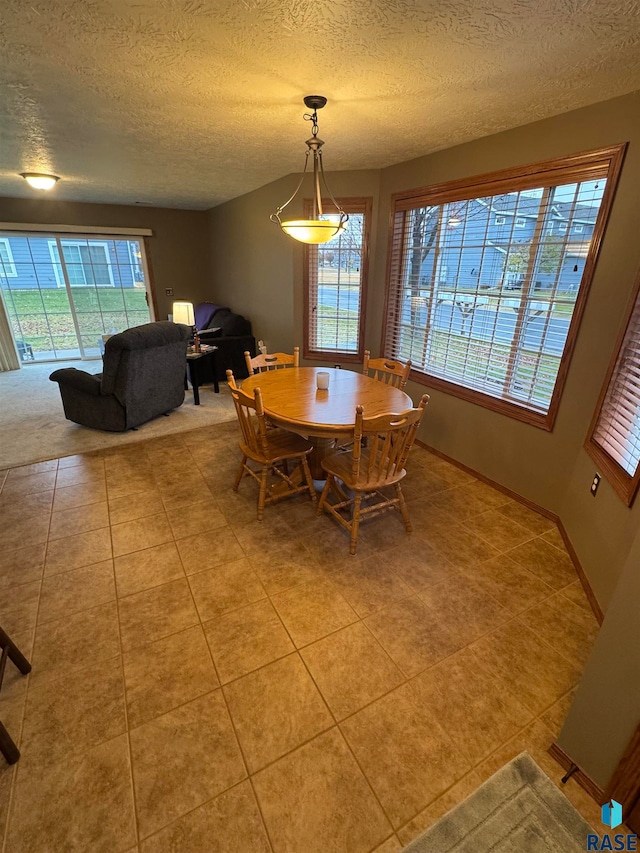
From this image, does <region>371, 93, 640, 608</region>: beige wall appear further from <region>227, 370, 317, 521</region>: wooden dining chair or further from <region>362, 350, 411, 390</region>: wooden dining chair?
<region>227, 370, 317, 521</region>: wooden dining chair

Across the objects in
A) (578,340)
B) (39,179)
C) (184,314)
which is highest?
(39,179)

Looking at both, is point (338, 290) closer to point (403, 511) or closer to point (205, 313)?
point (403, 511)

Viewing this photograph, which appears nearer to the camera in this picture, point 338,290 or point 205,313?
point 338,290

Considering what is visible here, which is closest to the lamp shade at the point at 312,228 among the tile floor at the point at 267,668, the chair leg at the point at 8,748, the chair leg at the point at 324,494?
the chair leg at the point at 324,494

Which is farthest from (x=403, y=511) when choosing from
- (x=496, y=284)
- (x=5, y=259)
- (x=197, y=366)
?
(x=5, y=259)

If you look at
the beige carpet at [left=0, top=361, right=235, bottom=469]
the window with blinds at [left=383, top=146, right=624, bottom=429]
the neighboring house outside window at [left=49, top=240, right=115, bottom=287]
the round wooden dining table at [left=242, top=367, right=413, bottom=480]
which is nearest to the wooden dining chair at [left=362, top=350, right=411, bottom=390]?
the round wooden dining table at [left=242, top=367, right=413, bottom=480]

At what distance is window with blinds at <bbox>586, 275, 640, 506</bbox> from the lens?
184 cm

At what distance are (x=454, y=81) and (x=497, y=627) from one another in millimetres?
2734

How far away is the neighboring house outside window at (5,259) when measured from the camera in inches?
223

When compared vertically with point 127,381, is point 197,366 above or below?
below

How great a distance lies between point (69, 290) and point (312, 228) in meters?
5.82

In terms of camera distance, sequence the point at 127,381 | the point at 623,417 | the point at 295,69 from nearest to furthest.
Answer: the point at 295,69, the point at 623,417, the point at 127,381

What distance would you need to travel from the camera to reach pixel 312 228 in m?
2.27

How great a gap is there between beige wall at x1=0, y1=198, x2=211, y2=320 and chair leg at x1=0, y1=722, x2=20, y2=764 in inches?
263
